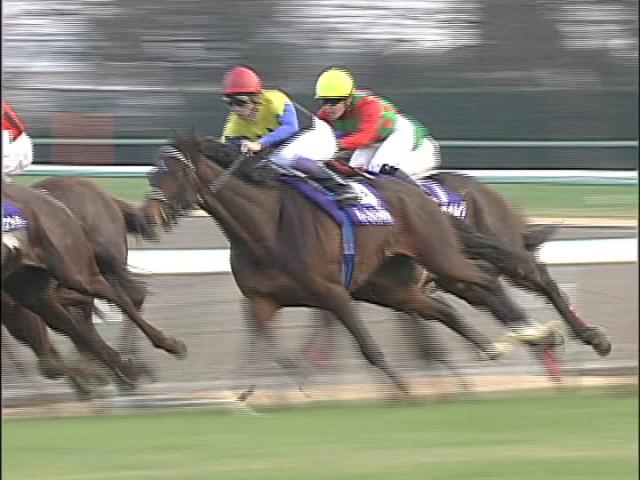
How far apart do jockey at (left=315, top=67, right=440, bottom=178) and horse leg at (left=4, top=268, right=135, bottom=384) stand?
5.35ft

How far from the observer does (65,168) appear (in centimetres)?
910

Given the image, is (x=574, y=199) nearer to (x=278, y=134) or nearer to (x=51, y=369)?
(x=278, y=134)

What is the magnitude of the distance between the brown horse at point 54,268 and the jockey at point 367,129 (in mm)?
1384

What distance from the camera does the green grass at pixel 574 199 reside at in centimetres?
1008

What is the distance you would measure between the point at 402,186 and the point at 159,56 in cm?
538

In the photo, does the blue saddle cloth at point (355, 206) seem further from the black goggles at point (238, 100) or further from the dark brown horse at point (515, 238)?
the dark brown horse at point (515, 238)

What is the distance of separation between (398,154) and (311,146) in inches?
26.6

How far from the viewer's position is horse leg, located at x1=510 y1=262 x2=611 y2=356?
6.46 m

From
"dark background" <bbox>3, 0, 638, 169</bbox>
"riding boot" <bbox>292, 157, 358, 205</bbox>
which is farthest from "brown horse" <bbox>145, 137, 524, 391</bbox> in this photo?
"dark background" <bbox>3, 0, 638, 169</bbox>

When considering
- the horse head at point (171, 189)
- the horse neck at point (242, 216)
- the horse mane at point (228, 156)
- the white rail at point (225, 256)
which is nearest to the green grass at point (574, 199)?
the white rail at point (225, 256)

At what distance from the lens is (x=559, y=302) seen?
662 centimetres

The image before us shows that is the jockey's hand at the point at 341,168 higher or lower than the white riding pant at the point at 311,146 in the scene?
lower

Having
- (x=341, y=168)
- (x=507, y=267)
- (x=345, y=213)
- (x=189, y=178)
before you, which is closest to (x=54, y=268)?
(x=189, y=178)

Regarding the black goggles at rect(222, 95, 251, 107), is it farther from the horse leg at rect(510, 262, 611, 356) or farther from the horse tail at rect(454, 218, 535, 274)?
the horse leg at rect(510, 262, 611, 356)
